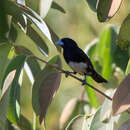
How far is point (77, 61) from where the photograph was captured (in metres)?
2.69

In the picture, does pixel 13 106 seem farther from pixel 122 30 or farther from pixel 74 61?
pixel 74 61

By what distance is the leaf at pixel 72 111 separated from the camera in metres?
2.25

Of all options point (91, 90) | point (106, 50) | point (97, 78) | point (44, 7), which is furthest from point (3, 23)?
point (97, 78)

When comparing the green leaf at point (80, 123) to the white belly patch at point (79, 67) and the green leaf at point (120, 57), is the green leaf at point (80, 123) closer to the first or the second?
the green leaf at point (120, 57)

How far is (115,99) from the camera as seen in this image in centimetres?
138

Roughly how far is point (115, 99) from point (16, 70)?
0.39 m

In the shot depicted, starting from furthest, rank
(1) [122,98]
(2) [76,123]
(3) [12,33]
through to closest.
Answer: (3) [12,33], (2) [76,123], (1) [122,98]

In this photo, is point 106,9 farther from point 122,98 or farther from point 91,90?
point 91,90

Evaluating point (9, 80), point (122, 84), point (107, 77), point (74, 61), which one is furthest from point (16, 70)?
point (74, 61)

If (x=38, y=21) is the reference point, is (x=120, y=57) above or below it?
below

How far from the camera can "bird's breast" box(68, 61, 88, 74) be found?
2.66 m

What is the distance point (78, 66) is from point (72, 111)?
18.3 inches

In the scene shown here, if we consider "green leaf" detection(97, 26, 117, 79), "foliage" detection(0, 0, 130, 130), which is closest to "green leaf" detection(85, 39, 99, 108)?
"green leaf" detection(97, 26, 117, 79)

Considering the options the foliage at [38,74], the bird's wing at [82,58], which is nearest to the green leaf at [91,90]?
the bird's wing at [82,58]
